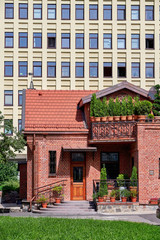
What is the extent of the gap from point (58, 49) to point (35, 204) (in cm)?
3147

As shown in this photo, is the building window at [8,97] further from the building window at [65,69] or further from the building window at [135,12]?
the building window at [135,12]

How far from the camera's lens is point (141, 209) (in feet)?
91.6

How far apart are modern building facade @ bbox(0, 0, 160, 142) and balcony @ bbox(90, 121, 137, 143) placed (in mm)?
28773

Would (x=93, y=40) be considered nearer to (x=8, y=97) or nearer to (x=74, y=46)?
(x=74, y=46)

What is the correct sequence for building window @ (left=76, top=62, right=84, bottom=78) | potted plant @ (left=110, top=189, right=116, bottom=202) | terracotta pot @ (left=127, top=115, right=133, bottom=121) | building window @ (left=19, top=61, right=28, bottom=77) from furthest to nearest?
building window @ (left=76, top=62, right=84, bottom=78)
building window @ (left=19, top=61, right=28, bottom=77)
terracotta pot @ (left=127, top=115, right=133, bottom=121)
potted plant @ (left=110, top=189, right=116, bottom=202)

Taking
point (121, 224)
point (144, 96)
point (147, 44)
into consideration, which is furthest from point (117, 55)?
point (121, 224)

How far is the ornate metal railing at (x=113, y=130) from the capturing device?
29.3 meters

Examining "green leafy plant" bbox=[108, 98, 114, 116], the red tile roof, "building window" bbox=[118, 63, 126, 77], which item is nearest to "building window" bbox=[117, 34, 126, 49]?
"building window" bbox=[118, 63, 126, 77]

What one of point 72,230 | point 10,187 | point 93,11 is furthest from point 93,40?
point 72,230

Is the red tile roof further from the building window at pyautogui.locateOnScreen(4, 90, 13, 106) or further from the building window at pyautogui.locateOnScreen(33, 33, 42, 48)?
the building window at pyautogui.locateOnScreen(33, 33, 42, 48)

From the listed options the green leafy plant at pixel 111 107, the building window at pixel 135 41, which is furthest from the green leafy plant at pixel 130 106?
the building window at pixel 135 41

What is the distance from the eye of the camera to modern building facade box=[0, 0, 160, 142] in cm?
5816

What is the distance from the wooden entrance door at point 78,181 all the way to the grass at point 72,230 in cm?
929

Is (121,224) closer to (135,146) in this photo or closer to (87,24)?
(135,146)
